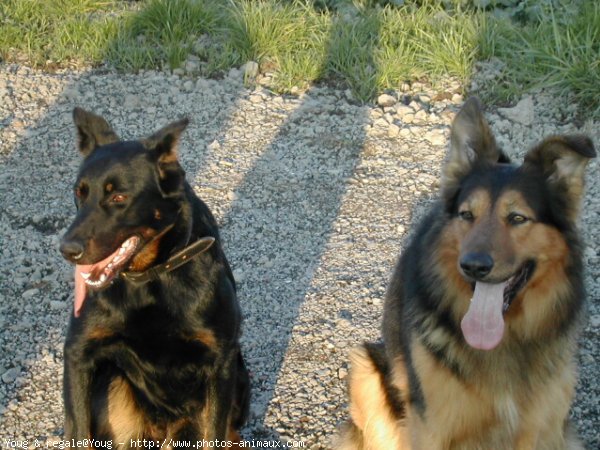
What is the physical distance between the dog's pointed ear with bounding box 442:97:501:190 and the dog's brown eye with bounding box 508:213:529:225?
0.30 meters

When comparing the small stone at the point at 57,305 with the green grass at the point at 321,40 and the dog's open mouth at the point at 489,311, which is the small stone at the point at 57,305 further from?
the green grass at the point at 321,40

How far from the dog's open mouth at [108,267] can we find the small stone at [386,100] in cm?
463

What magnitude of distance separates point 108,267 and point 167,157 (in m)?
0.59

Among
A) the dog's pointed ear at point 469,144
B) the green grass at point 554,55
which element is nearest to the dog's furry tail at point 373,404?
the dog's pointed ear at point 469,144

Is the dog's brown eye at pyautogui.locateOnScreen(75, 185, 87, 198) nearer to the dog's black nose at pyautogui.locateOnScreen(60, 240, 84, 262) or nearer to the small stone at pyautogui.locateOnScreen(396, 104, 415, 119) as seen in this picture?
the dog's black nose at pyautogui.locateOnScreen(60, 240, 84, 262)

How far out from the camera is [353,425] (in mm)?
4320

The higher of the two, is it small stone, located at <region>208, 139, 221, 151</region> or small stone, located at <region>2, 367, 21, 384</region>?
small stone, located at <region>2, 367, 21, 384</region>

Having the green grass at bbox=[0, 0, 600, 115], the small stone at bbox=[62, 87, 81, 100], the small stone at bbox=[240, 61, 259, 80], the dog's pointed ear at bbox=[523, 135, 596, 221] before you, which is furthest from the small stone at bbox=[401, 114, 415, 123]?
the dog's pointed ear at bbox=[523, 135, 596, 221]

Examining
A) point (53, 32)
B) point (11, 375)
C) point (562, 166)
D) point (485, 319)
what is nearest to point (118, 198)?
point (485, 319)

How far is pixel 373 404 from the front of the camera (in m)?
4.14

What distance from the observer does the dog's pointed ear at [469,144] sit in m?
3.68

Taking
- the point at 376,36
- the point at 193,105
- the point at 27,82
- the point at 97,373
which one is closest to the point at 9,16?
the point at 27,82

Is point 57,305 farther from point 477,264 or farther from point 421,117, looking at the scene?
point 421,117

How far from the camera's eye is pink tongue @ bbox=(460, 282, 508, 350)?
3.56 metres
